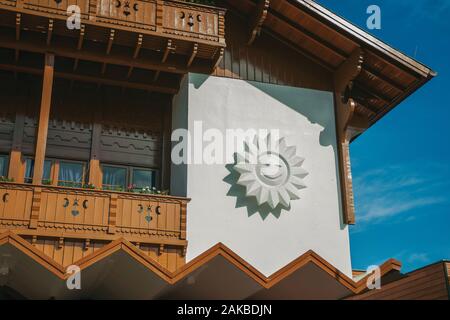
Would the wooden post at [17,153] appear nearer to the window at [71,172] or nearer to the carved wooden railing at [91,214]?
the window at [71,172]

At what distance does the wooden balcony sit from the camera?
1326 cm

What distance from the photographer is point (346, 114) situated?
54.9 ft

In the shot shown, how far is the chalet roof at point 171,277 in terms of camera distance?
12.4 meters

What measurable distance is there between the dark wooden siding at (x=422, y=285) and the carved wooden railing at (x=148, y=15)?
690cm

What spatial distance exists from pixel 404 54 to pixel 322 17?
7.31 feet

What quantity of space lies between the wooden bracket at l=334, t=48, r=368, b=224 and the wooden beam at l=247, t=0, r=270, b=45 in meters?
2.48

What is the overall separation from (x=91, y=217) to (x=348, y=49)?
26.1ft

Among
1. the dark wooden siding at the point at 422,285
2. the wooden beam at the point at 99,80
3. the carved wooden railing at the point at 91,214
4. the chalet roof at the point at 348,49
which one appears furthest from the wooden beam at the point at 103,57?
the dark wooden siding at the point at 422,285

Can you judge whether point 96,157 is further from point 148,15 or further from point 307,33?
point 307,33

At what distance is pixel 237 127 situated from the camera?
53.4 ft

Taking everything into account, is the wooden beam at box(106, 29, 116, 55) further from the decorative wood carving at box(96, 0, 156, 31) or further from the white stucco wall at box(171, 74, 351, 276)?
the white stucco wall at box(171, 74, 351, 276)

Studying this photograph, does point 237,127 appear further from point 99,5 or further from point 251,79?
point 99,5

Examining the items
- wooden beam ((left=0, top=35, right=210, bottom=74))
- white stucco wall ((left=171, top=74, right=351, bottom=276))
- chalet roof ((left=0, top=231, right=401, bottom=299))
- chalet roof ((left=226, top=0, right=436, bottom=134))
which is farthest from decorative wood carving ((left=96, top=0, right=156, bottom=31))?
chalet roof ((left=0, top=231, right=401, bottom=299))
